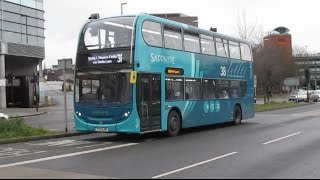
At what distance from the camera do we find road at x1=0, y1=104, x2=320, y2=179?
1059cm

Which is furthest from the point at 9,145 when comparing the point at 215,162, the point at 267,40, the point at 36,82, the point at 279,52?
the point at 279,52

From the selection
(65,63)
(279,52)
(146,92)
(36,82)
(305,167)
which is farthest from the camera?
(279,52)

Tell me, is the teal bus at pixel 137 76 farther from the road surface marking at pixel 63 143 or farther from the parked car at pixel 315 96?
the parked car at pixel 315 96

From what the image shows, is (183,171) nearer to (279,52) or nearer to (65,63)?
(65,63)

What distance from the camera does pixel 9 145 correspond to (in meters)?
17.0

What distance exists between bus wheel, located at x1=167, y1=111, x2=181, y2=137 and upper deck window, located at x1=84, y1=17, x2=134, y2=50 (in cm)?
329

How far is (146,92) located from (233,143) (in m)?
3.33

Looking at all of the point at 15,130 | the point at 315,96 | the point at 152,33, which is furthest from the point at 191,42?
the point at 315,96

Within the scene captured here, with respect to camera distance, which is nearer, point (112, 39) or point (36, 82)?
point (112, 39)

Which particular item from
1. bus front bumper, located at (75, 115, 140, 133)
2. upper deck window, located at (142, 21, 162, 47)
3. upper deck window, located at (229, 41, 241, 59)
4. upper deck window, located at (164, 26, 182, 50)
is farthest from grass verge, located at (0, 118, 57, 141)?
upper deck window, located at (229, 41, 241, 59)

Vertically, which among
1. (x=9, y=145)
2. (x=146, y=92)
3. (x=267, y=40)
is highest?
(x=267, y=40)

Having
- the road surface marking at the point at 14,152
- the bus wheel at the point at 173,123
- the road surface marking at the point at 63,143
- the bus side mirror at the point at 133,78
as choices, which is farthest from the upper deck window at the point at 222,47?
the road surface marking at the point at 14,152

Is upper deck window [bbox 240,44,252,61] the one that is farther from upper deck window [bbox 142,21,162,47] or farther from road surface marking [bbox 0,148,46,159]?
road surface marking [bbox 0,148,46,159]

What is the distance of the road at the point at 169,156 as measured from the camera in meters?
10.6
